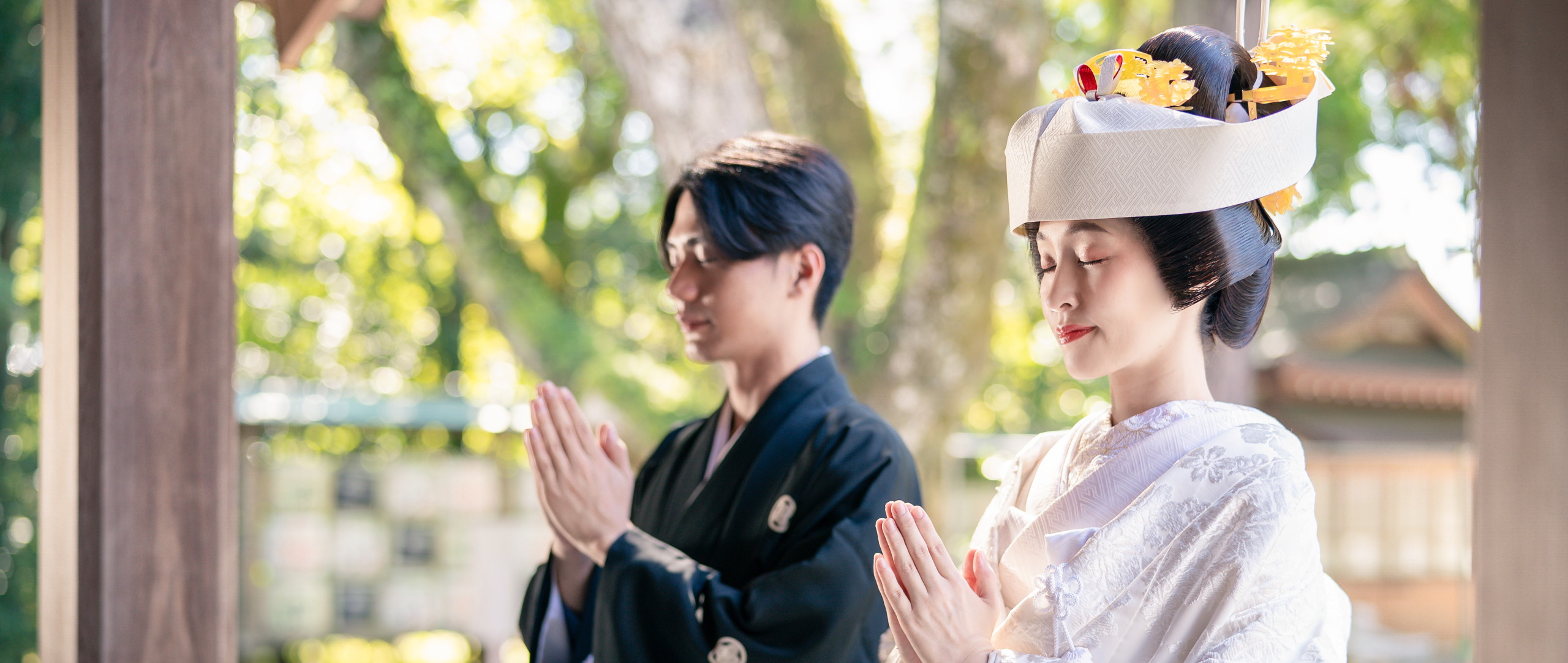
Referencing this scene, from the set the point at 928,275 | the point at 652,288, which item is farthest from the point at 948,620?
the point at 652,288

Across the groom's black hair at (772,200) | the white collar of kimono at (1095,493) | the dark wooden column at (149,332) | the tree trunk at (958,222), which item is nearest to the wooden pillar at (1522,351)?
the white collar of kimono at (1095,493)

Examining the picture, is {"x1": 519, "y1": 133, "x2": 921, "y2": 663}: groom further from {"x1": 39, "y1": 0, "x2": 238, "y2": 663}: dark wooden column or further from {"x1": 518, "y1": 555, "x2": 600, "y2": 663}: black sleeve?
{"x1": 39, "y1": 0, "x2": 238, "y2": 663}: dark wooden column

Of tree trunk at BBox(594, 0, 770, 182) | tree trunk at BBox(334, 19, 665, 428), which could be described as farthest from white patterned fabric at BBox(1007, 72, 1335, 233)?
tree trunk at BBox(334, 19, 665, 428)

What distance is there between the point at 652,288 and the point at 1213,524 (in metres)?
6.16

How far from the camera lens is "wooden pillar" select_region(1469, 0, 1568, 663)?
4.60 feet

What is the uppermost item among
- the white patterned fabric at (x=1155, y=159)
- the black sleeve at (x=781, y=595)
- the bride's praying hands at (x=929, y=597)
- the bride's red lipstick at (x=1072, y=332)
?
the white patterned fabric at (x=1155, y=159)

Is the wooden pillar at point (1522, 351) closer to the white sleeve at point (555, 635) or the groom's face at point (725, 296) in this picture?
the groom's face at point (725, 296)

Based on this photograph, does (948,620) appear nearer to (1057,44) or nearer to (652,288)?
(652,288)

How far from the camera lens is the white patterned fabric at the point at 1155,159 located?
1.17 meters

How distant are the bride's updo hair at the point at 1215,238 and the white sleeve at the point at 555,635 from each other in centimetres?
118

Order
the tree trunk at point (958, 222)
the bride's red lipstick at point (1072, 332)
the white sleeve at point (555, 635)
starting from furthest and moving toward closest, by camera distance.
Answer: the tree trunk at point (958, 222) < the white sleeve at point (555, 635) < the bride's red lipstick at point (1072, 332)

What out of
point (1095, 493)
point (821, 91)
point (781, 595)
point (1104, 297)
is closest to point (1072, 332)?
point (1104, 297)

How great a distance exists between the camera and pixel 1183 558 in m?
1.13

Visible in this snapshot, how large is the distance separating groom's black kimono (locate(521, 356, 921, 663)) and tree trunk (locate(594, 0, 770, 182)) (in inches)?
98.6
